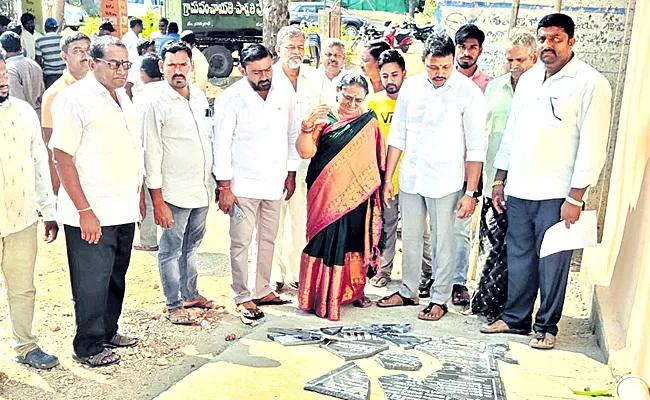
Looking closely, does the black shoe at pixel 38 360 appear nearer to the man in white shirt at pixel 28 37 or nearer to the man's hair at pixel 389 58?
the man's hair at pixel 389 58

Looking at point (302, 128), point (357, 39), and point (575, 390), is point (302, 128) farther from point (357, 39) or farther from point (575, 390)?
point (357, 39)

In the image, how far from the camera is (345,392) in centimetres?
348

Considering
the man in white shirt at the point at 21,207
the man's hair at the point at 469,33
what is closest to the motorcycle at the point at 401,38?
the man's hair at the point at 469,33

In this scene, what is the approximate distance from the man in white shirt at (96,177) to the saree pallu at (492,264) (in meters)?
2.32

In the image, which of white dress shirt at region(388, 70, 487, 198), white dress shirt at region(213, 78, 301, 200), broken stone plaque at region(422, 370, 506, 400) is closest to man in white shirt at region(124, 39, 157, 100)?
white dress shirt at region(213, 78, 301, 200)

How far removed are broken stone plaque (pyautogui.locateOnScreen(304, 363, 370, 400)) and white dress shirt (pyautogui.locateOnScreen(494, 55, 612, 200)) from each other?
1518 mm

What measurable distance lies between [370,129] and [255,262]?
1.35 m

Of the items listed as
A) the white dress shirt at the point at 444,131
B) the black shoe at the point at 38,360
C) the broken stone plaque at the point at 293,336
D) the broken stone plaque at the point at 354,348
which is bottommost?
the black shoe at the point at 38,360

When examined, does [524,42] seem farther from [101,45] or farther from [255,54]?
[101,45]

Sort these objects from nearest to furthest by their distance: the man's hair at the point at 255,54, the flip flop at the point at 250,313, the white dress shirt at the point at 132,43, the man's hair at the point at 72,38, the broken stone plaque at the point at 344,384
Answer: the broken stone plaque at the point at 344,384 < the man's hair at the point at 255,54 < the flip flop at the point at 250,313 < the man's hair at the point at 72,38 < the white dress shirt at the point at 132,43

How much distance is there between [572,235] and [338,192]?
60.6 inches

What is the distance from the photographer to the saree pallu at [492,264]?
4.63m

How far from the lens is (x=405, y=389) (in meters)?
3.57

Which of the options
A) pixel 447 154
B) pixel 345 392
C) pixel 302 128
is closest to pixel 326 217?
pixel 302 128
